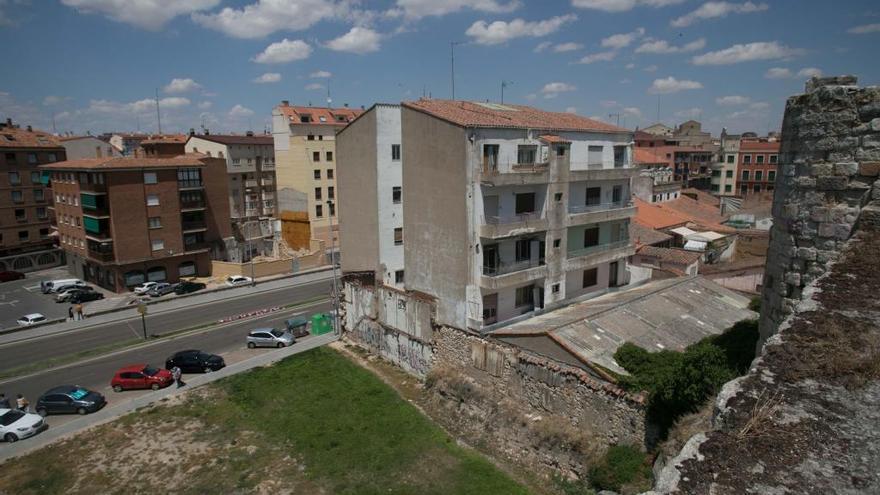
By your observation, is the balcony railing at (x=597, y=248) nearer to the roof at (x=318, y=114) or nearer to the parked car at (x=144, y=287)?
the roof at (x=318, y=114)

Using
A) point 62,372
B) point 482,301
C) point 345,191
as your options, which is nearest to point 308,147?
point 345,191

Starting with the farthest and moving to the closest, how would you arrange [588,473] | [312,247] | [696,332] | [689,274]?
[312,247], [689,274], [696,332], [588,473]

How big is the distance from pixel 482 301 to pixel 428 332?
360cm

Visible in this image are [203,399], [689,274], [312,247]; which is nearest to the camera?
[203,399]

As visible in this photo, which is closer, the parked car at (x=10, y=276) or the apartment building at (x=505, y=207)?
the apartment building at (x=505, y=207)

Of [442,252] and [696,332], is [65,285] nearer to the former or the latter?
[442,252]

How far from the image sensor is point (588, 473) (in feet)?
64.9

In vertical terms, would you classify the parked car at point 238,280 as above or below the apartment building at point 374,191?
below

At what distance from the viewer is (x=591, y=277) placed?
3419 centimetres

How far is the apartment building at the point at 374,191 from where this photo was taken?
1318 inches

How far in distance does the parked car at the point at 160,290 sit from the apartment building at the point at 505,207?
2969 cm

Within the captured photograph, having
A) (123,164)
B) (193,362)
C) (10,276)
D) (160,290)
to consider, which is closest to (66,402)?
(193,362)

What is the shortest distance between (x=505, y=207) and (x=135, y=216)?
39.8m

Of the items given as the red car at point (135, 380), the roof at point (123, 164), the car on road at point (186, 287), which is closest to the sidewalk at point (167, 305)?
the car on road at point (186, 287)
